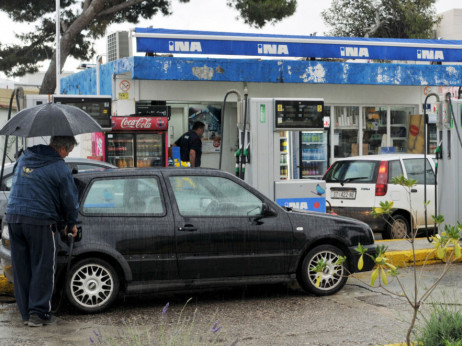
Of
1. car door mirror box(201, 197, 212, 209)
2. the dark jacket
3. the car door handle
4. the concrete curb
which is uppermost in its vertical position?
the dark jacket

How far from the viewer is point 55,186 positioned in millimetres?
6988

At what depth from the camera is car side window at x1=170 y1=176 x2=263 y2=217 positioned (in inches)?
312

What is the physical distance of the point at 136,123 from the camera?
15.1 m

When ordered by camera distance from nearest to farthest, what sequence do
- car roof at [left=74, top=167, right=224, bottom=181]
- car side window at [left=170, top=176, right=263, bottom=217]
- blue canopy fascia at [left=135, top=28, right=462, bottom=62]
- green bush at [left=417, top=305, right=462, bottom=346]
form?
green bush at [left=417, top=305, right=462, bottom=346] → car roof at [left=74, top=167, right=224, bottom=181] → car side window at [left=170, top=176, right=263, bottom=217] → blue canopy fascia at [left=135, top=28, right=462, bottom=62]

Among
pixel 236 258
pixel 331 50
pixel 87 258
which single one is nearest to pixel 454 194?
pixel 236 258

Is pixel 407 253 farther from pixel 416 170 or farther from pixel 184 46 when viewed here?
pixel 184 46

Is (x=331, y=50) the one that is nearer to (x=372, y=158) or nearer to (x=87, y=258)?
(x=372, y=158)

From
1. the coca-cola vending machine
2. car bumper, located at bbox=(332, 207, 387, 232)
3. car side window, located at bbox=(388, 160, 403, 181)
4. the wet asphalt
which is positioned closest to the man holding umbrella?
the wet asphalt

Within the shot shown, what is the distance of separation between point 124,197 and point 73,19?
22711 mm

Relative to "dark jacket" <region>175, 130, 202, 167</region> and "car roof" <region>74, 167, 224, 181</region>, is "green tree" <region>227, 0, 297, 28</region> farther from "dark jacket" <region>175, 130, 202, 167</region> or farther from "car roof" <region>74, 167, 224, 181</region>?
"car roof" <region>74, 167, 224, 181</region>

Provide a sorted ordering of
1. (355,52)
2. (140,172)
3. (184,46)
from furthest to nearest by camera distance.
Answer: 1. (355,52)
2. (184,46)
3. (140,172)

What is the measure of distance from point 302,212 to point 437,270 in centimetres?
272

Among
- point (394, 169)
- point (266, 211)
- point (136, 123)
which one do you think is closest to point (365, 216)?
point (394, 169)

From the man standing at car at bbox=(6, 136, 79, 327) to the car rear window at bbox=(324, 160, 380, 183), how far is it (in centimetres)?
707
